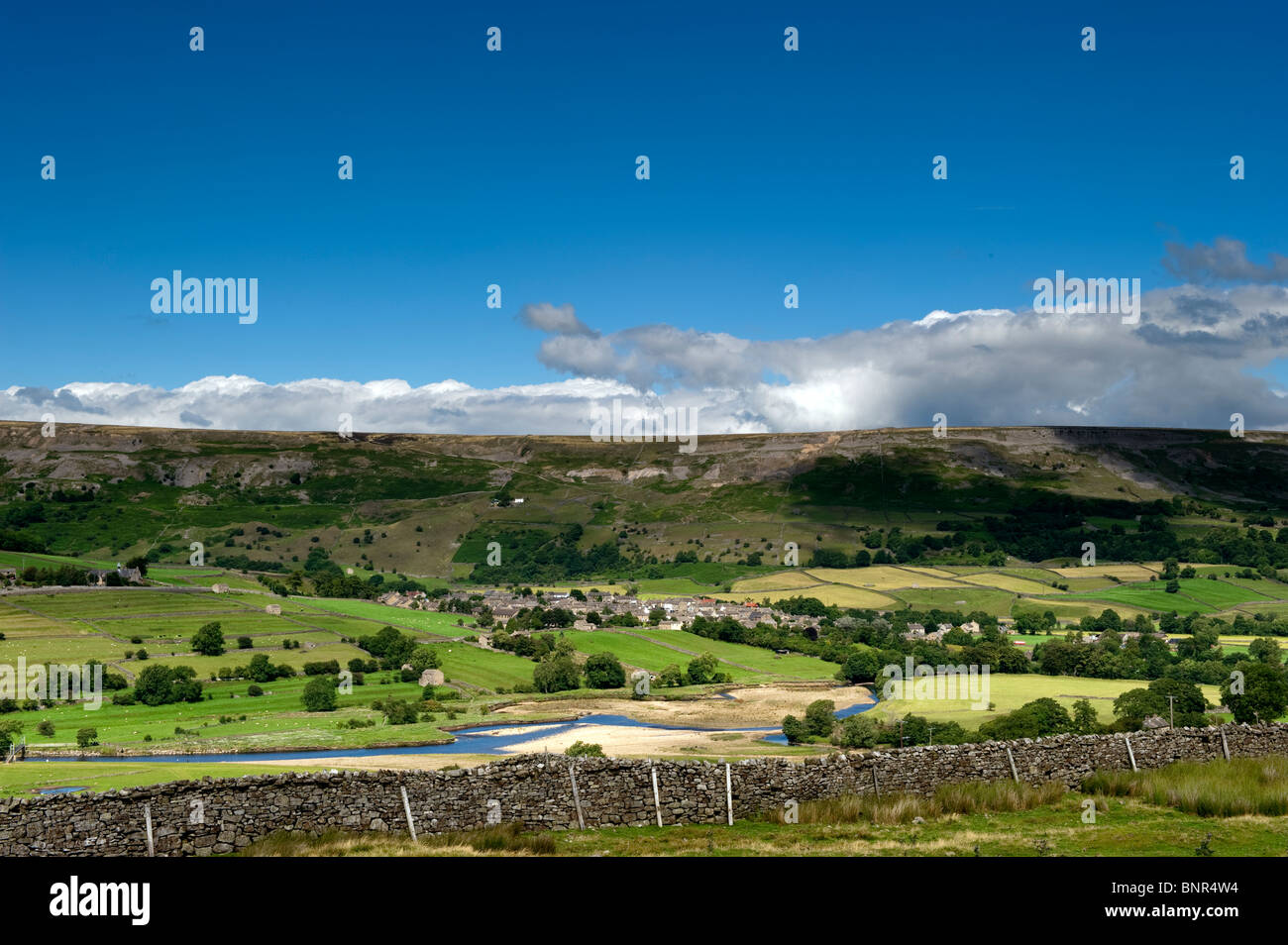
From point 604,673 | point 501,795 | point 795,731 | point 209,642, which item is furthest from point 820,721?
point 209,642

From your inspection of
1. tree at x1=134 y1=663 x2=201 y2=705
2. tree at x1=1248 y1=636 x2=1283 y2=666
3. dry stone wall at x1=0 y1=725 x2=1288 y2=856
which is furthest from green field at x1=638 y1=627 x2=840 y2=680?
dry stone wall at x1=0 y1=725 x2=1288 y2=856

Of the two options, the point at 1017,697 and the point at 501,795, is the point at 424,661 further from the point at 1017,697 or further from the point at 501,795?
the point at 501,795

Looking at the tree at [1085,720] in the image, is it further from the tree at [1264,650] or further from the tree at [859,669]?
the tree at [1264,650]

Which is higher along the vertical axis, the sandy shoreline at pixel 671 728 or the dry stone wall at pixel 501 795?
the dry stone wall at pixel 501 795

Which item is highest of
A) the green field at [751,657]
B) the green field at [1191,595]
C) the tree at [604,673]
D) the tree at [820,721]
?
the tree at [820,721]

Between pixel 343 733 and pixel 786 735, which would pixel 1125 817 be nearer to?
pixel 786 735

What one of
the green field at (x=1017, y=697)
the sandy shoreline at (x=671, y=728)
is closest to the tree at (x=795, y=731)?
the sandy shoreline at (x=671, y=728)
